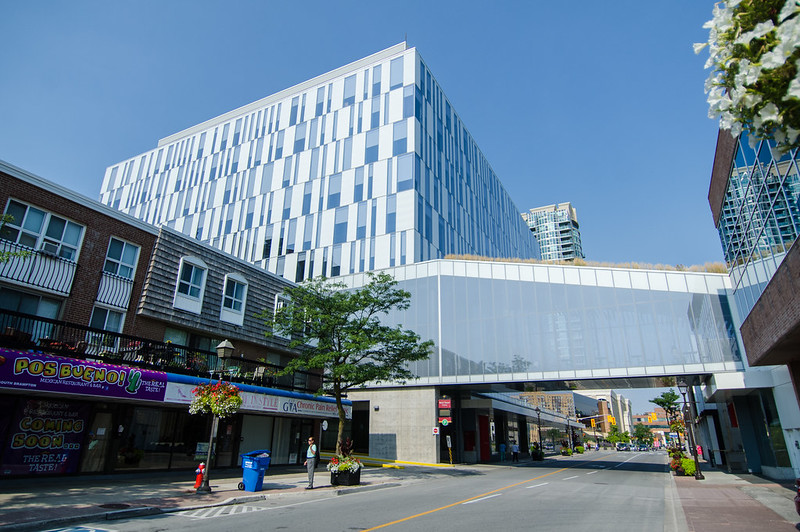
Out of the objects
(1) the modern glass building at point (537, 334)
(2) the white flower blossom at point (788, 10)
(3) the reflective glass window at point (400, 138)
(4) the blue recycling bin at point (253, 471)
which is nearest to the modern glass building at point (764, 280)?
(1) the modern glass building at point (537, 334)

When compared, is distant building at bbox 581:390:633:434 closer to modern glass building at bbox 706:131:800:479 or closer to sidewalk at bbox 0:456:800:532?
modern glass building at bbox 706:131:800:479

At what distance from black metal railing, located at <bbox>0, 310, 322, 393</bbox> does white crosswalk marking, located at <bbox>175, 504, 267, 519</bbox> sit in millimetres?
4799

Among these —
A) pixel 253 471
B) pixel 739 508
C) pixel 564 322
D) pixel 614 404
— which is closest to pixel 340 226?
pixel 564 322

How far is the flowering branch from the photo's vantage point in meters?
3.25

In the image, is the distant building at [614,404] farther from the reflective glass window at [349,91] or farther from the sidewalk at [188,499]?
the sidewalk at [188,499]

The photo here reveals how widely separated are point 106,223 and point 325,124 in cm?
3461

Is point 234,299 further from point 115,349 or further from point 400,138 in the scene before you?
point 400,138

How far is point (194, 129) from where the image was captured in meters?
62.4

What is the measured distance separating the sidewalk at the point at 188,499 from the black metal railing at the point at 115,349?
3.84 meters

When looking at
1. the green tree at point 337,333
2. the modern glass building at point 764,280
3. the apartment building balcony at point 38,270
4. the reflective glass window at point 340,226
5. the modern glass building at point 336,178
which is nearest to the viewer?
the modern glass building at point 764,280

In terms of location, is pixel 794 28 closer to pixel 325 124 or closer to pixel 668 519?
pixel 668 519

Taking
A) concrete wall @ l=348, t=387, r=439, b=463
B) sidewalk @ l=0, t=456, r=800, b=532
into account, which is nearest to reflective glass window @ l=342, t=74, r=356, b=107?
concrete wall @ l=348, t=387, r=439, b=463

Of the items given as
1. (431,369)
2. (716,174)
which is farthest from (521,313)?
(716,174)

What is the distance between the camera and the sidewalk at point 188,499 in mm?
9727
